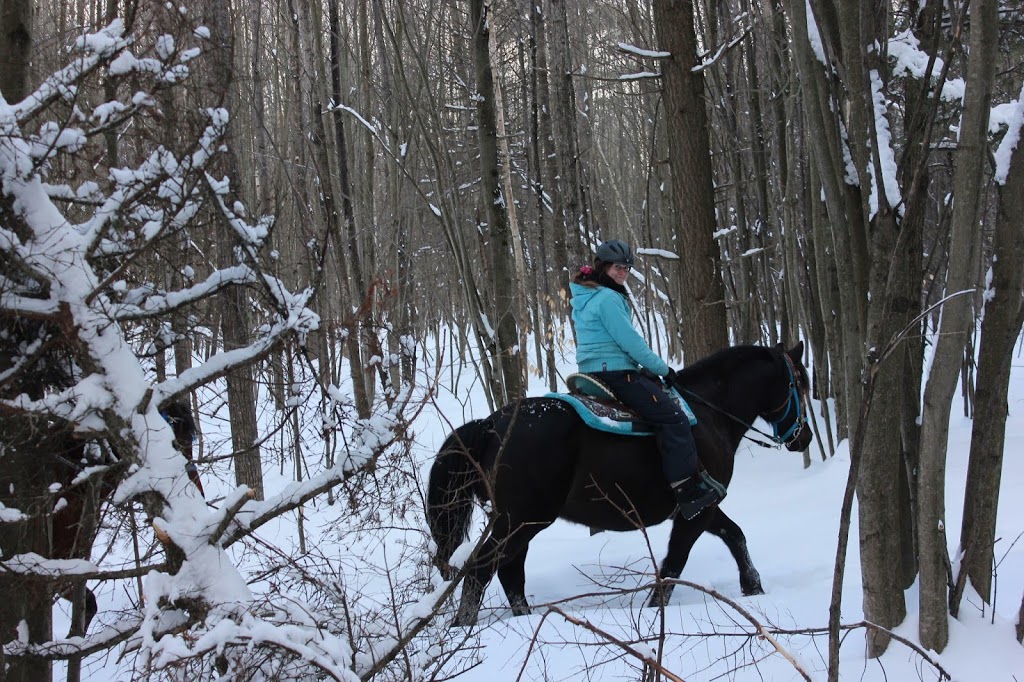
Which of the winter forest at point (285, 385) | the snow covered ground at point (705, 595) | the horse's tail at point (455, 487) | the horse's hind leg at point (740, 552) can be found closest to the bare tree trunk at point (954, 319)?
the winter forest at point (285, 385)

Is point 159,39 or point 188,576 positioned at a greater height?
point 159,39

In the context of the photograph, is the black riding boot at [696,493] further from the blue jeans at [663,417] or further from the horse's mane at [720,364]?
the horse's mane at [720,364]

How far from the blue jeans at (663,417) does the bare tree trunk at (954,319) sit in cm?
211

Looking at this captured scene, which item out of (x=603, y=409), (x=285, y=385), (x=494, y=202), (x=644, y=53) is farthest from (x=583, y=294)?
(x=644, y=53)

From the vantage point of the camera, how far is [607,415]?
Answer: 5691mm

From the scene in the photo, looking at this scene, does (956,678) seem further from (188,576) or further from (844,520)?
(188,576)

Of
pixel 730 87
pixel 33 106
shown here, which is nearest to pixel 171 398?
pixel 33 106

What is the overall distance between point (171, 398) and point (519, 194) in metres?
18.4

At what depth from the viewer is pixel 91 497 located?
363 centimetres

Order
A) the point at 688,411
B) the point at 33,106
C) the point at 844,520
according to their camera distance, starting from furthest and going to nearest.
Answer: the point at 688,411 → the point at 33,106 → the point at 844,520

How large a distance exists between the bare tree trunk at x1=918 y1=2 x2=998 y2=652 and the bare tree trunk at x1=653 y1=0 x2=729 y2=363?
486 cm

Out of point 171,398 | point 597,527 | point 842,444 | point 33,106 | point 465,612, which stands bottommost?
point 842,444

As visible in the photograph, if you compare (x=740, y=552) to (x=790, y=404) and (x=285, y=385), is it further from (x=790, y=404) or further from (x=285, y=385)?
(x=285, y=385)

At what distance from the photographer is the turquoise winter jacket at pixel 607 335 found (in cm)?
567
